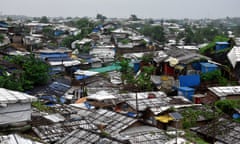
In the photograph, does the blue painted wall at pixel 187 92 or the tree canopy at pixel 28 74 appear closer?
the blue painted wall at pixel 187 92

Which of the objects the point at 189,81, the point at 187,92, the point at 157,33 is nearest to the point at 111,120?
the point at 187,92

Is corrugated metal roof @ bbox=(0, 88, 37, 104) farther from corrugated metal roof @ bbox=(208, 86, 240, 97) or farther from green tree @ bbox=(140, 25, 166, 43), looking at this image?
green tree @ bbox=(140, 25, 166, 43)

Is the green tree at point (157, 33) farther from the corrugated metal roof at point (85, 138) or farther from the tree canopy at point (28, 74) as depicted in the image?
the corrugated metal roof at point (85, 138)

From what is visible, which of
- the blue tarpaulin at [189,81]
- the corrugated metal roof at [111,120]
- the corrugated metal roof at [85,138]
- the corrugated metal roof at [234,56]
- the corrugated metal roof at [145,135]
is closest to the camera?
the corrugated metal roof at [85,138]

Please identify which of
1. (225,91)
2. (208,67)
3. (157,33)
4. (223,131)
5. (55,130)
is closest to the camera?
(55,130)

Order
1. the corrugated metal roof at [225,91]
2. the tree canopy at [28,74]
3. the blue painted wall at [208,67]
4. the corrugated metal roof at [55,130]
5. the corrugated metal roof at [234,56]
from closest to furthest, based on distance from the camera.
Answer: the corrugated metal roof at [55,130]
the corrugated metal roof at [225,91]
the tree canopy at [28,74]
the blue painted wall at [208,67]
the corrugated metal roof at [234,56]

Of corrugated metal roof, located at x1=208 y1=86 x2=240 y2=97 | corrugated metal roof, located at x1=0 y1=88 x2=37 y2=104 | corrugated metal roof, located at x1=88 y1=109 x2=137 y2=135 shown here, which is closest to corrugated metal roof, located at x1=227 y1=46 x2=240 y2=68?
corrugated metal roof, located at x1=208 y1=86 x2=240 y2=97

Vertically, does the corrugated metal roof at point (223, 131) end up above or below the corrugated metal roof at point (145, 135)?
above

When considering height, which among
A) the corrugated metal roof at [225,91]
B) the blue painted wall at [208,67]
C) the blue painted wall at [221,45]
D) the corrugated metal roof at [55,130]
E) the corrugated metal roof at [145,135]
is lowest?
the corrugated metal roof at [145,135]

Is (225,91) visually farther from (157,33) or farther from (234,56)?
(157,33)

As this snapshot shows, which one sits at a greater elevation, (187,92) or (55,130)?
(55,130)

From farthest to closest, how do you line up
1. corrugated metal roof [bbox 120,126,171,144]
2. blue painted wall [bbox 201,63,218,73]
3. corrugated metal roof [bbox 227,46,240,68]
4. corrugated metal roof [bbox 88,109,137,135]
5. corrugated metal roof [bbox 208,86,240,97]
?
corrugated metal roof [bbox 227,46,240,68] → blue painted wall [bbox 201,63,218,73] → corrugated metal roof [bbox 208,86,240,97] → corrugated metal roof [bbox 88,109,137,135] → corrugated metal roof [bbox 120,126,171,144]

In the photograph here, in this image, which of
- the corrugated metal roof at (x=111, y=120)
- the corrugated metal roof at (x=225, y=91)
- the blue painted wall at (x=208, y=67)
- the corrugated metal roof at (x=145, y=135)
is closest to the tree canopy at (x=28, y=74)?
the corrugated metal roof at (x=111, y=120)
